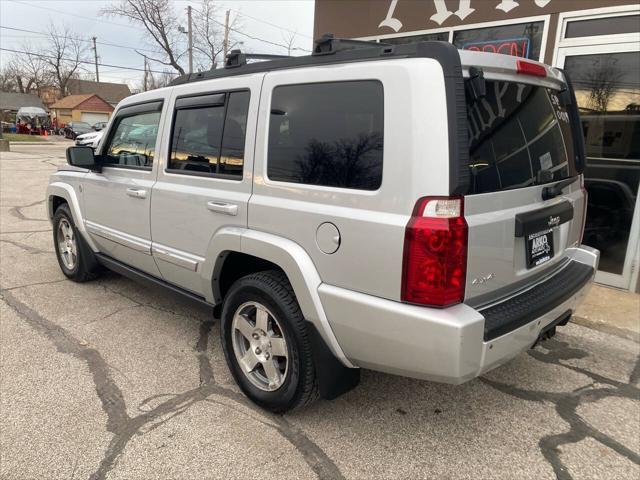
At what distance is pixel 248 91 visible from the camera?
9.12ft

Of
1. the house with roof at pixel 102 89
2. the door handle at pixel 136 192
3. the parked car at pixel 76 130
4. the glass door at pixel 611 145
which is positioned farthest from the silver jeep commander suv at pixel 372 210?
the house with roof at pixel 102 89

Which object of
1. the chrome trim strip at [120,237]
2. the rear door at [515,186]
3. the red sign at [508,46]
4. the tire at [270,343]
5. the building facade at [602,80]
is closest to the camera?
the rear door at [515,186]

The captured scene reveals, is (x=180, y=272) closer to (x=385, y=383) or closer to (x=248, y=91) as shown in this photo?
(x=248, y=91)

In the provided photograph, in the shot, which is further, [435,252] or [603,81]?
[603,81]

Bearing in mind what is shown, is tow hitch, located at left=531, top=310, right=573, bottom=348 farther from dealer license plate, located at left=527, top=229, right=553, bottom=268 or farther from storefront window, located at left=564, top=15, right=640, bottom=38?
storefront window, located at left=564, top=15, right=640, bottom=38

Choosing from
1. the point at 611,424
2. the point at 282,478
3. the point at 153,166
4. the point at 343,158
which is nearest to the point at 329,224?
the point at 343,158

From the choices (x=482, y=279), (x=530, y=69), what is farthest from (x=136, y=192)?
(x=530, y=69)

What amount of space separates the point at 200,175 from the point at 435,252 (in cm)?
174

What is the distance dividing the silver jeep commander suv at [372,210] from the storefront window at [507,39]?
2840 mm

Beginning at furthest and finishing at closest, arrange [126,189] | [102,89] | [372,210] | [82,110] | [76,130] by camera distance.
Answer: [102,89]
[82,110]
[76,130]
[126,189]
[372,210]

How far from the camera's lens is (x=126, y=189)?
3.73m

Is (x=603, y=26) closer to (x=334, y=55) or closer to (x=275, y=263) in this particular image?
(x=334, y=55)

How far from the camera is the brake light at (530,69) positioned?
7.70 feet

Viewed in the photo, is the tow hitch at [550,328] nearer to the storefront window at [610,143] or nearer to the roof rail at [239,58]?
the roof rail at [239,58]
